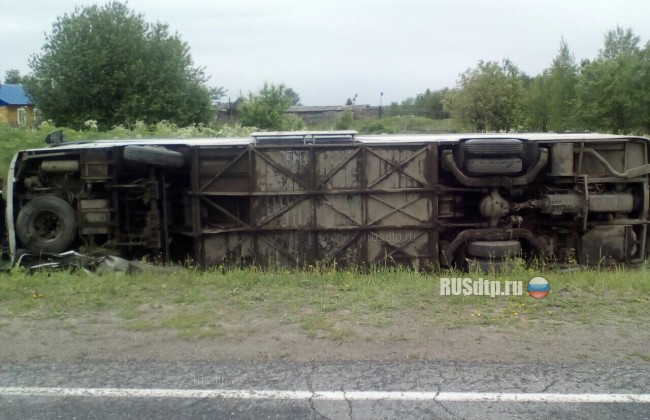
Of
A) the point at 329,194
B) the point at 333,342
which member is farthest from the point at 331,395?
the point at 329,194

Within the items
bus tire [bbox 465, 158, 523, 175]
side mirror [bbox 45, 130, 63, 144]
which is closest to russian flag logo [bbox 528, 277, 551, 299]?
bus tire [bbox 465, 158, 523, 175]

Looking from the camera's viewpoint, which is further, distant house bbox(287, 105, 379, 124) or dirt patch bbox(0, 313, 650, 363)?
distant house bbox(287, 105, 379, 124)

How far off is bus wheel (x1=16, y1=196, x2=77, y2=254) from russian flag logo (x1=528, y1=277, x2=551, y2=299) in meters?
7.41

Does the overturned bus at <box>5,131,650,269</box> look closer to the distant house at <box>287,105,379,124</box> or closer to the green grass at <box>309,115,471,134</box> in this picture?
the green grass at <box>309,115,471,134</box>

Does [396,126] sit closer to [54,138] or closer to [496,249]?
[54,138]

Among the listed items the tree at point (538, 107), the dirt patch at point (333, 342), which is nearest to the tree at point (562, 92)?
the tree at point (538, 107)

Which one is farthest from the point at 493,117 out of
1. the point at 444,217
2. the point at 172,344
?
the point at 172,344

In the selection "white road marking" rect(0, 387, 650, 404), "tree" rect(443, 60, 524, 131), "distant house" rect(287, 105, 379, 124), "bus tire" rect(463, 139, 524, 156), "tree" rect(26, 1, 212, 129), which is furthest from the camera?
"distant house" rect(287, 105, 379, 124)

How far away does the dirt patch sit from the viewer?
537 centimetres

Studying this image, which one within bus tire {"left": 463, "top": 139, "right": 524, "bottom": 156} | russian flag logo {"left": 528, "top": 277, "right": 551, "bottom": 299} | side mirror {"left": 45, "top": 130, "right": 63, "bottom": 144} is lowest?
russian flag logo {"left": 528, "top": 277, "right": 551, "bottom": 299}

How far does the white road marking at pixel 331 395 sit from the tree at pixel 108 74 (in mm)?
30084

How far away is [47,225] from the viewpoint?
10.6 metres

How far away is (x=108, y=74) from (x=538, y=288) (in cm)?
3187

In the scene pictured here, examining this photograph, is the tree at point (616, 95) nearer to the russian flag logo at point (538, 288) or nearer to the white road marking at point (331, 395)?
the russian flag logo at point (538, 288)
